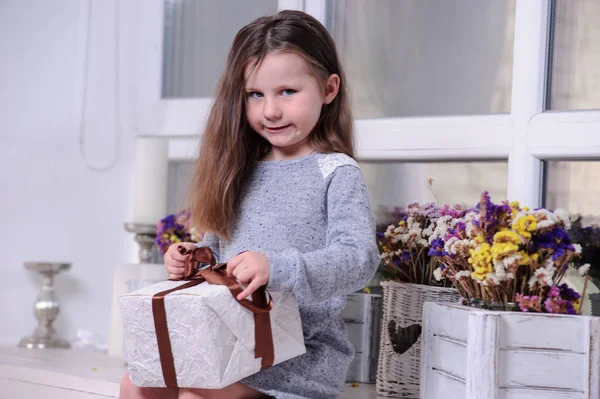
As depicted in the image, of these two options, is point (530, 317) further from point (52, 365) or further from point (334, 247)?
point (52, 365)

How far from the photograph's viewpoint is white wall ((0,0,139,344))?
2215mm

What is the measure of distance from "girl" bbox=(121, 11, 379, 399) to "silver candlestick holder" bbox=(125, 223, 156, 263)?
525 millimetres

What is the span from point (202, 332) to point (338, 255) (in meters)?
0.24

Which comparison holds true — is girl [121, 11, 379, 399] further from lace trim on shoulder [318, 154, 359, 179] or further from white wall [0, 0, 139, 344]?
white wall [0, 0, 139, 344]

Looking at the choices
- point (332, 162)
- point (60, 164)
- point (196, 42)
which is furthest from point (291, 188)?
point (60, 164)

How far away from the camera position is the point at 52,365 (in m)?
1.75

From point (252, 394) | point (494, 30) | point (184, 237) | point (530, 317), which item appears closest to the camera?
point (530, 317)

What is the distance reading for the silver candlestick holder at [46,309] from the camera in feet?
6.87

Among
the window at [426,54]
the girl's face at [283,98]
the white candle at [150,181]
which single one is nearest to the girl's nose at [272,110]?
the girl's face at [283,98]

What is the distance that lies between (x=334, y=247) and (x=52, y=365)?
831 mm

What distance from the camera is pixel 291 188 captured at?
137cm

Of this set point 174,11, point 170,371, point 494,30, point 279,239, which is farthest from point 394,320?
point 174,11

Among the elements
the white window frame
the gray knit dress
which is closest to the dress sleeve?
the gray knit dress

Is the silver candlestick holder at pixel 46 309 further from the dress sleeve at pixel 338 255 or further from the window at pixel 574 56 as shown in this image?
the window at pixel 574 56
